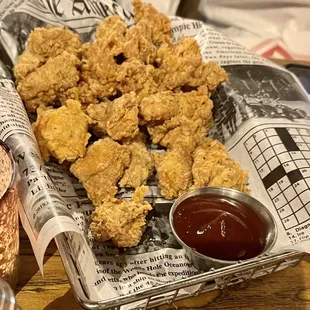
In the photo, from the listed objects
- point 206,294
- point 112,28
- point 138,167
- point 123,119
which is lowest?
point 206,294

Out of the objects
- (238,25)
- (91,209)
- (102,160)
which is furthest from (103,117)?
(238,25)

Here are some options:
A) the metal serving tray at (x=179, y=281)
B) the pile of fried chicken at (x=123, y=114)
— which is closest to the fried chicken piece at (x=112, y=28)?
the pile of fried chicken at (x=123, y=114)

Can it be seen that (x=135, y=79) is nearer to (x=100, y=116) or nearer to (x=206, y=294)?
(x=100, y=116)

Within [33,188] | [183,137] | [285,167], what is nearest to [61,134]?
[33,188]

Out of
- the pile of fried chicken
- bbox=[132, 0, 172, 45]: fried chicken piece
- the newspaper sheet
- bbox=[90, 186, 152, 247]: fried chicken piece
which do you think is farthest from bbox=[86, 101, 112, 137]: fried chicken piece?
bbox=[132, 0, 172, 45]: fried chicken piece

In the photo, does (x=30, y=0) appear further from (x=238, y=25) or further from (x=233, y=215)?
(x=238, y=25)
